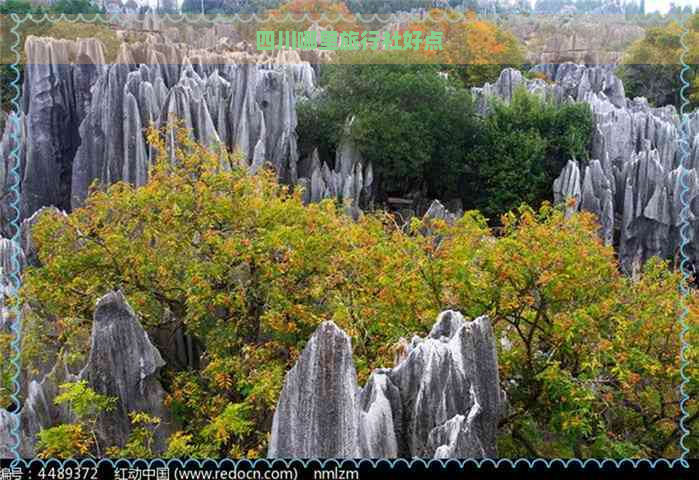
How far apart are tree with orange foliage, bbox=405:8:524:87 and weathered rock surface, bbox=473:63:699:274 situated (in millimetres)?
4100

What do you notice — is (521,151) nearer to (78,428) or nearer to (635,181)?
(635,181)

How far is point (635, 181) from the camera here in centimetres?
1530

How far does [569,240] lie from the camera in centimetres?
591

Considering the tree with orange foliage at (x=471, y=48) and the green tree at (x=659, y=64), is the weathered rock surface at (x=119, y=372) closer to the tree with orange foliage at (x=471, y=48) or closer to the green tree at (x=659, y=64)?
the tree with orange foliage at (x=471, y=48)

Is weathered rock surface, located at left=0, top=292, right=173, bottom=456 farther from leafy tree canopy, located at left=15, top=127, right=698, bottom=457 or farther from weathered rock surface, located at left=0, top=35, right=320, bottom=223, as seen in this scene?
weathered rock surface, located at left=0, top=35, right=320, bottom=223

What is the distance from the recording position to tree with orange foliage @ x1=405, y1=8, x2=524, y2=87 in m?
21.2

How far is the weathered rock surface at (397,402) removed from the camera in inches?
155

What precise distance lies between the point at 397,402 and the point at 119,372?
178 centimetres

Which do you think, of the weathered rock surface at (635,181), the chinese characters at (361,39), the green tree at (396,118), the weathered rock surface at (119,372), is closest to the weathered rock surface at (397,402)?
the weathered rock surface at (119,372)

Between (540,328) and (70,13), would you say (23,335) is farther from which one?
(70,13)

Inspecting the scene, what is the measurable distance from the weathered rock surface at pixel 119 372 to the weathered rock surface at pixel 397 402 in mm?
1228

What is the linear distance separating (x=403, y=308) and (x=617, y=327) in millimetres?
1532

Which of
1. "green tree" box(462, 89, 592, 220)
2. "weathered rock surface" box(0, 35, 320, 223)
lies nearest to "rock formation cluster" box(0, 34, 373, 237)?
"weathered rock surface" box(0, 35, 320, 223)

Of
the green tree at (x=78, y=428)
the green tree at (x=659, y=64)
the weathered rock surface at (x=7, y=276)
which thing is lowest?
the green tree at (x=78, y=428)
